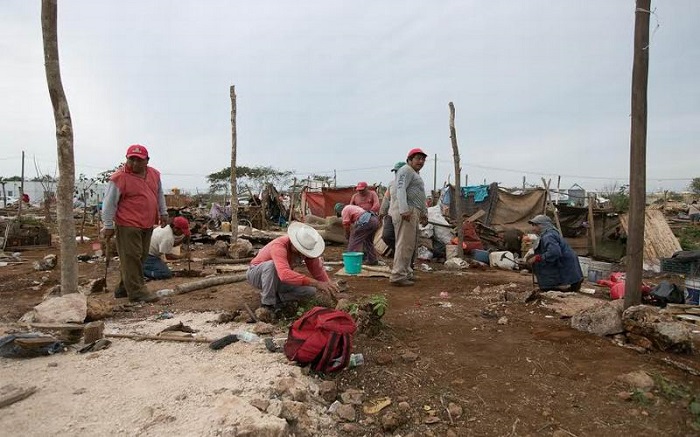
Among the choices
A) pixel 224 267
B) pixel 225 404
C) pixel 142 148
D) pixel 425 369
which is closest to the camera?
pixel 225 404

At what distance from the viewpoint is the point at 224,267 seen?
7.34 metres

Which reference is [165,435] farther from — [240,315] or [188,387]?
[240,315]

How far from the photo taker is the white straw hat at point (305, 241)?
3770mm

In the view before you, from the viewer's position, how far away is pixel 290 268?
157 inches

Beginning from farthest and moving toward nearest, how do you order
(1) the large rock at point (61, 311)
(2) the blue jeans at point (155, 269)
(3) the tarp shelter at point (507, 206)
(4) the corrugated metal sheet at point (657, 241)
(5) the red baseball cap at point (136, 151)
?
(3) the tarp shelter at point (507, 206) < (4) the corrugated metal sheet at point (657, 241) < (2) the blue jeans at point (155, 269) < (5) the red baseball cap at point (136, 151) < (1) the large rock at point (61, 311)

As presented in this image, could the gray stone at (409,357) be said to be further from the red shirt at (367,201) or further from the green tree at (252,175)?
the green tree at (252,175)

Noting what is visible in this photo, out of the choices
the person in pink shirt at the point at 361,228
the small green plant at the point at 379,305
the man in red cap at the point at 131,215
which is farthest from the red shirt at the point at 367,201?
the small green plant at the point at 379,305

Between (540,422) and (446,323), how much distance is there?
171 centimetres

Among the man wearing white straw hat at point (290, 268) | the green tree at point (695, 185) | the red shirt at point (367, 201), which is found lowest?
the man wearing white straw hat at point (290, 268)

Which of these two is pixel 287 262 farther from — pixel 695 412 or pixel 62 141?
pixel 695 412

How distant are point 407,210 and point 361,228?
1680 millimetres

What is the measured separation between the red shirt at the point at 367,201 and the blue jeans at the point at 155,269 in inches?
134

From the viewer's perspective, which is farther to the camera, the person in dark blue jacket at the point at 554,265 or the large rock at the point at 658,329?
the person in dark blue jacket at the point at 554,265

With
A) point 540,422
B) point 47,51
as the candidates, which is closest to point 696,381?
point 540,422
